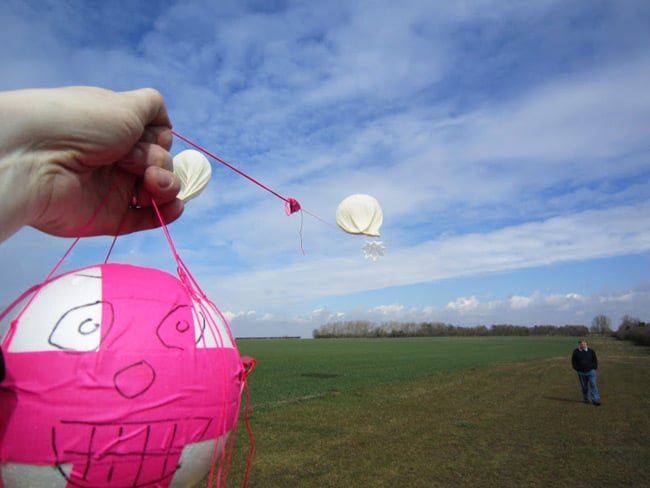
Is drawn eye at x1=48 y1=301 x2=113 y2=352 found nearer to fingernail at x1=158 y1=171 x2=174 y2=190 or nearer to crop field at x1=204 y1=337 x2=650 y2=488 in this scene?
fingernail at x1=158 y1=171 x2=174 y2=190

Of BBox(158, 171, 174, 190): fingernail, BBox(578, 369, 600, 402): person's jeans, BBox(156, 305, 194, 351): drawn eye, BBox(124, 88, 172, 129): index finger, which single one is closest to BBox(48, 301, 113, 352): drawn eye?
BBox(156, 305, 194, 351): drawn eye

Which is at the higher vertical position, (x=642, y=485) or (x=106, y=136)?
(x=106, y=136)

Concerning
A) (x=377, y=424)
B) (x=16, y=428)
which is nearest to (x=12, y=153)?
(x=16, y=428)

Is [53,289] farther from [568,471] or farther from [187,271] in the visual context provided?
[568,471]

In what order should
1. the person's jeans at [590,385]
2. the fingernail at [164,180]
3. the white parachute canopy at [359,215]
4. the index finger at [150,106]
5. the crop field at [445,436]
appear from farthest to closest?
the person's jeans at [590,385] → the white parachute canopy at [359,215] → the crop field at [445,436] → the fingernail at [164,180] → the index finger at [150,106]

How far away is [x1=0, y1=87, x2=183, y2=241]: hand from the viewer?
2.31 metres

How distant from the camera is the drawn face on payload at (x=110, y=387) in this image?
2.22 metres

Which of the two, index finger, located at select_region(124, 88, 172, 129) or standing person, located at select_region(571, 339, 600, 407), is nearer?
index finger, located at select_region(124, 88, 172, 129)

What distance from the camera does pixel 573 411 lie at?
16.8 metres

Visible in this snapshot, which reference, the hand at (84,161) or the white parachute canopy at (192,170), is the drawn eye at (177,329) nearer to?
the hand at (84,161)

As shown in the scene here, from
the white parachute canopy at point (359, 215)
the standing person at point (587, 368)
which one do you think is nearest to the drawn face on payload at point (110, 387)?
the white parachute canopy at point (359, 215)

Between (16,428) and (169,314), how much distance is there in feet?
2.60

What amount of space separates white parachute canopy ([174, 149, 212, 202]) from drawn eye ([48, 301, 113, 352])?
4666mm

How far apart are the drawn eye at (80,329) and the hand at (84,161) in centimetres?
50
